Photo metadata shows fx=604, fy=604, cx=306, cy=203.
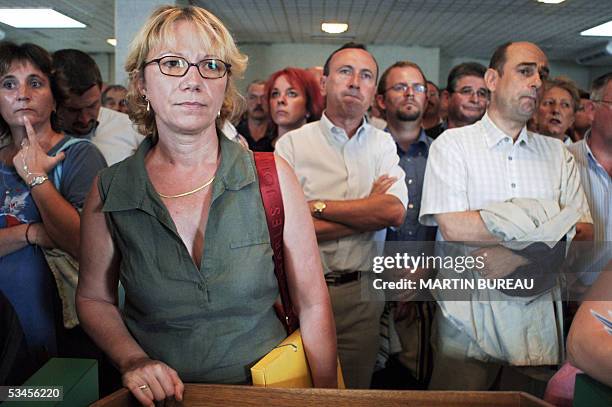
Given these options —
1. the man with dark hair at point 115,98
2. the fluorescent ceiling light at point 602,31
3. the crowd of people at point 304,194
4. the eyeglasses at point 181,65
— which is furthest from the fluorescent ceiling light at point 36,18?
the fluorescent ceiling light at point 602,31

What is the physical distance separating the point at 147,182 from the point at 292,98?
3.05ft

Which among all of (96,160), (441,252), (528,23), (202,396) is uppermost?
(528,23)

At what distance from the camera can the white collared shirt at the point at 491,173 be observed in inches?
82.8

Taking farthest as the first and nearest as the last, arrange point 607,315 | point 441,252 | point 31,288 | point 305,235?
point 441,252 < point 31,288 < point 305,235 < point 607,315

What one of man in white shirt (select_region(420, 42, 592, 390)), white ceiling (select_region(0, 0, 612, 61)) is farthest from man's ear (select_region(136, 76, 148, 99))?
man in white shirt (select_region(420, 42, 592, 390))

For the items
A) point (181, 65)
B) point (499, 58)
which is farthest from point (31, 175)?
point (499, 58)

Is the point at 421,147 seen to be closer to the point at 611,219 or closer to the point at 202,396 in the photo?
the point at 611,219

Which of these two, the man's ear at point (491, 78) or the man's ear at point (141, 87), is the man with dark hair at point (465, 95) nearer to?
the man's ear at point (491, 78)

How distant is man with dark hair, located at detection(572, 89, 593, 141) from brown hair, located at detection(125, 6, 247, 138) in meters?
1.29

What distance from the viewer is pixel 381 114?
221cm

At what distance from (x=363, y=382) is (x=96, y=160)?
123 centimetres

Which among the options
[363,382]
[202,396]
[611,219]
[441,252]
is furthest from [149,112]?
[611,219]

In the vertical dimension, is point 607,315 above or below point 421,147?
below

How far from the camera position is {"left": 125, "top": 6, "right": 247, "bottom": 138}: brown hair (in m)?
1.46
